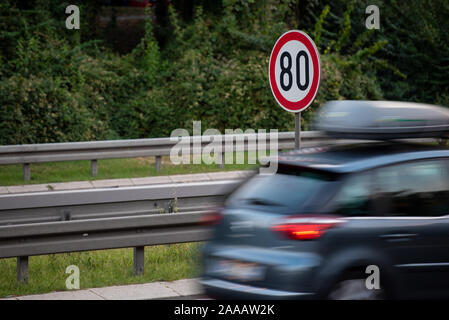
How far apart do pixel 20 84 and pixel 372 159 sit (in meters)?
11.7

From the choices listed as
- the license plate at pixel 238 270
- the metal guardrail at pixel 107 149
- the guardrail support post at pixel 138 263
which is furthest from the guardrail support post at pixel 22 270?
the metal guardrail at pixel 107 149

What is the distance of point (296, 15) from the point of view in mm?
24969

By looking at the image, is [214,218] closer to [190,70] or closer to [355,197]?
[355,197]

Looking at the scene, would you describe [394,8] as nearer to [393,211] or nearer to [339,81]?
[339,81]

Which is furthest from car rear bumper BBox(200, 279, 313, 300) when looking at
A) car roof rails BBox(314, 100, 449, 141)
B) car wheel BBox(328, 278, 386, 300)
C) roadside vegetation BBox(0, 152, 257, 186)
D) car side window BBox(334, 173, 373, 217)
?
roadside vegetation BBox(0, 152, 257, 186)

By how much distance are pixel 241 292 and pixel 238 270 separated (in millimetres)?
187

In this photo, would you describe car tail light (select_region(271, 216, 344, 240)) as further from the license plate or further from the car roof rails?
the car roof rails

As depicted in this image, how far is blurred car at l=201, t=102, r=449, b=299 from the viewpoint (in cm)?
548

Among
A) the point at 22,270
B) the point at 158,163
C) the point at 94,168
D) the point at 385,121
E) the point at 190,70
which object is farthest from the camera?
the point at 190,70

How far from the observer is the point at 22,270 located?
24.2ft

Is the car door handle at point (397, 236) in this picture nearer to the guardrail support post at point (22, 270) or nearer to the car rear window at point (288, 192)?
the car rear window at point (288, 192)

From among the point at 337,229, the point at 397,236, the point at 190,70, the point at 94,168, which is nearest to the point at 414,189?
the point at 397,236

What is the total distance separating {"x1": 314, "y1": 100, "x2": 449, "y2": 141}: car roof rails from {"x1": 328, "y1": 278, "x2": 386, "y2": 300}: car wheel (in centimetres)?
136
